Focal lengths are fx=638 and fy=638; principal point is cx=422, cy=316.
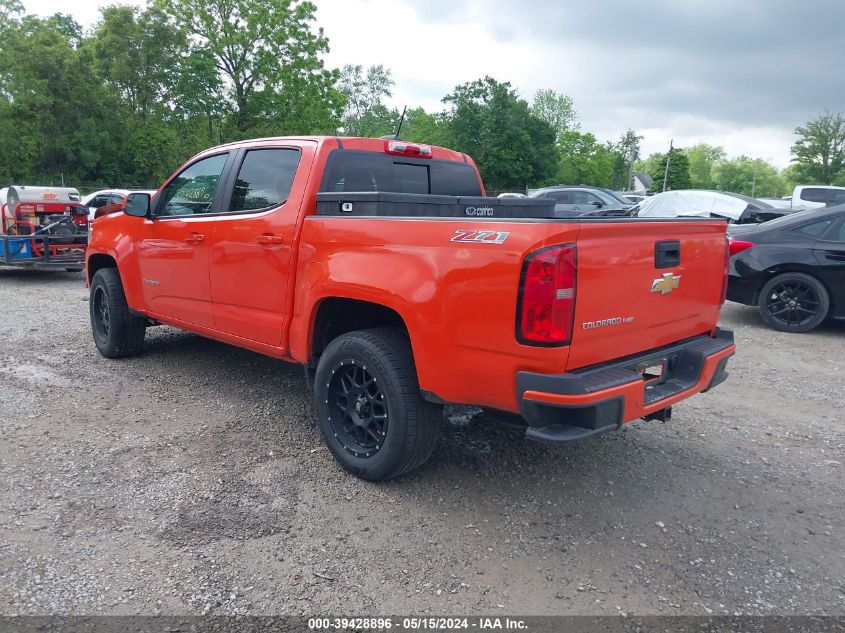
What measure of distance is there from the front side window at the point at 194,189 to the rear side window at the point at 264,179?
314 mm

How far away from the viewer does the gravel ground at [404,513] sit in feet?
9.04

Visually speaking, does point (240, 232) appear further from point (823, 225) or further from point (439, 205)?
point (823, 225)

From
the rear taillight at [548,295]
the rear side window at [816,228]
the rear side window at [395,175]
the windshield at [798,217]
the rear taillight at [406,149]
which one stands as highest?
the rear taillight at [406,149]

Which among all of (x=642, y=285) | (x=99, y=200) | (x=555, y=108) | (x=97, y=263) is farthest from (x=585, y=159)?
(x=642, y=285)

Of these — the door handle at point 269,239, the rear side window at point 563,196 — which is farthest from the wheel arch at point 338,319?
the rear side window at point 563,196

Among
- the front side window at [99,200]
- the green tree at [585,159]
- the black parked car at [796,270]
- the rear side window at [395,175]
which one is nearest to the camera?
the rear side window at [395,175]

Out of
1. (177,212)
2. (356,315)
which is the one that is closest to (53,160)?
(177,212)

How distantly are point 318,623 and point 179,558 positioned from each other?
2.65 ft

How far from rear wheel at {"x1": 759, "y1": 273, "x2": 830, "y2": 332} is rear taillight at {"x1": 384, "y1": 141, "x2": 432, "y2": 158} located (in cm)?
526

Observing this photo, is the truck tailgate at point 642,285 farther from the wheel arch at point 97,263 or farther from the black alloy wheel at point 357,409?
the wheel arch at point 97,263

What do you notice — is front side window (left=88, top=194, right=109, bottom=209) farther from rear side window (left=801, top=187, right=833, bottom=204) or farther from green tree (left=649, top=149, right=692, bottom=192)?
green tree (left=649, top=149, right=692, bottom=192)

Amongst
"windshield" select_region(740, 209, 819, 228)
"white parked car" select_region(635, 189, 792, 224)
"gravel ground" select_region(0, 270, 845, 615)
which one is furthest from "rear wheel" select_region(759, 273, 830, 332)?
"white parked car" select_region(635, 189, 792, 224)

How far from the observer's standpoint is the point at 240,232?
4363mm

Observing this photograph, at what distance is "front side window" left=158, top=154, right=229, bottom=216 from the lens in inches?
191
